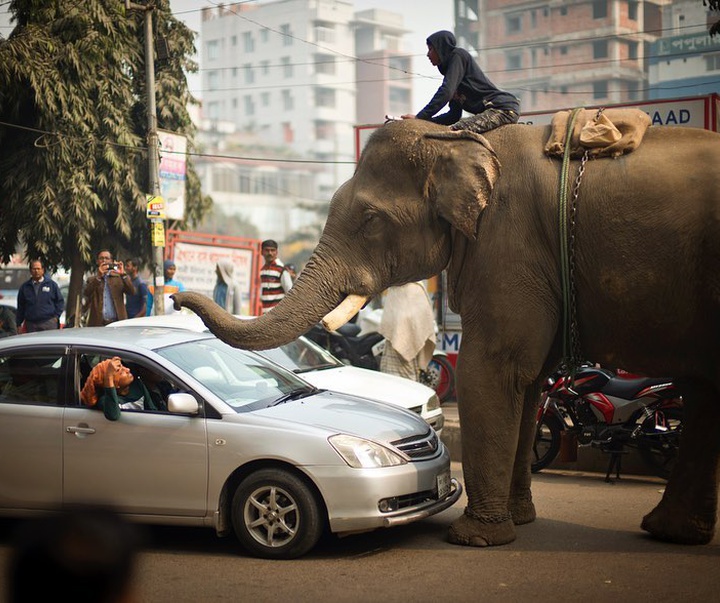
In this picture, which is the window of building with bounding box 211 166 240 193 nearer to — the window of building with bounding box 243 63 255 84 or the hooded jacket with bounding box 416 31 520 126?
the window of building with bounding box 243 63 255 84

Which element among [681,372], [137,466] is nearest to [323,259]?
[137,466]

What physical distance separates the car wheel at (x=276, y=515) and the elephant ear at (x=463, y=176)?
2.16 meters

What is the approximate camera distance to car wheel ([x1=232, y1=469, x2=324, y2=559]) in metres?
6.98

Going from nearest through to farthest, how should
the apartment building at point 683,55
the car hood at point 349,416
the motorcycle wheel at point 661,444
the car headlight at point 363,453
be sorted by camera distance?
the car headlight at point 363,453, the car hood at point 349,416, the motorcycle wheel at point 661,444, the apartment building at point 683,55

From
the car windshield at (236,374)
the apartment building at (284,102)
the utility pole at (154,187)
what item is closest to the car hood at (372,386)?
the car windshield at (236,374)

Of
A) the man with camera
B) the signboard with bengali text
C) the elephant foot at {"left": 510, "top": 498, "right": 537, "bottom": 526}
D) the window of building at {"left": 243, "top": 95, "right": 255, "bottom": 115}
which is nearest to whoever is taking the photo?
the elephant foot at {"left": 510, "top": 498, "right": 537, "bottom": 526}

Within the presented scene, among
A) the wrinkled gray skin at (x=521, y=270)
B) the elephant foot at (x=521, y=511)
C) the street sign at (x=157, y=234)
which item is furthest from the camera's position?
the street sign at (x=157, y=234)

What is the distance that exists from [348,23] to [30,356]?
120 meters

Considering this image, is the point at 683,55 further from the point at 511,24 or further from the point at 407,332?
the point at 407,332

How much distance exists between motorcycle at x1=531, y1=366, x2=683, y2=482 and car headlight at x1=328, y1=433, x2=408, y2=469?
2.95m

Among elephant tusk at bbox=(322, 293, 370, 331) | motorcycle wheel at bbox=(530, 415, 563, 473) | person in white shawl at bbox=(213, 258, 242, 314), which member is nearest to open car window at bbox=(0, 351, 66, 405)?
elephant tusk at bbox=(322, 293, 370, 331)

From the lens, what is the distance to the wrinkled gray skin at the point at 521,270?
22.4ft

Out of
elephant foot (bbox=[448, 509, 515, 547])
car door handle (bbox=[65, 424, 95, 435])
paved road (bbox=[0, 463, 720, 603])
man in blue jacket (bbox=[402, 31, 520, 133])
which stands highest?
man in blue jacket (bbox=[402, 31, 520, 133])

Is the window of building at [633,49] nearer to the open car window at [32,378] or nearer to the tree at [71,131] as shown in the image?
the tree at [71,131]
